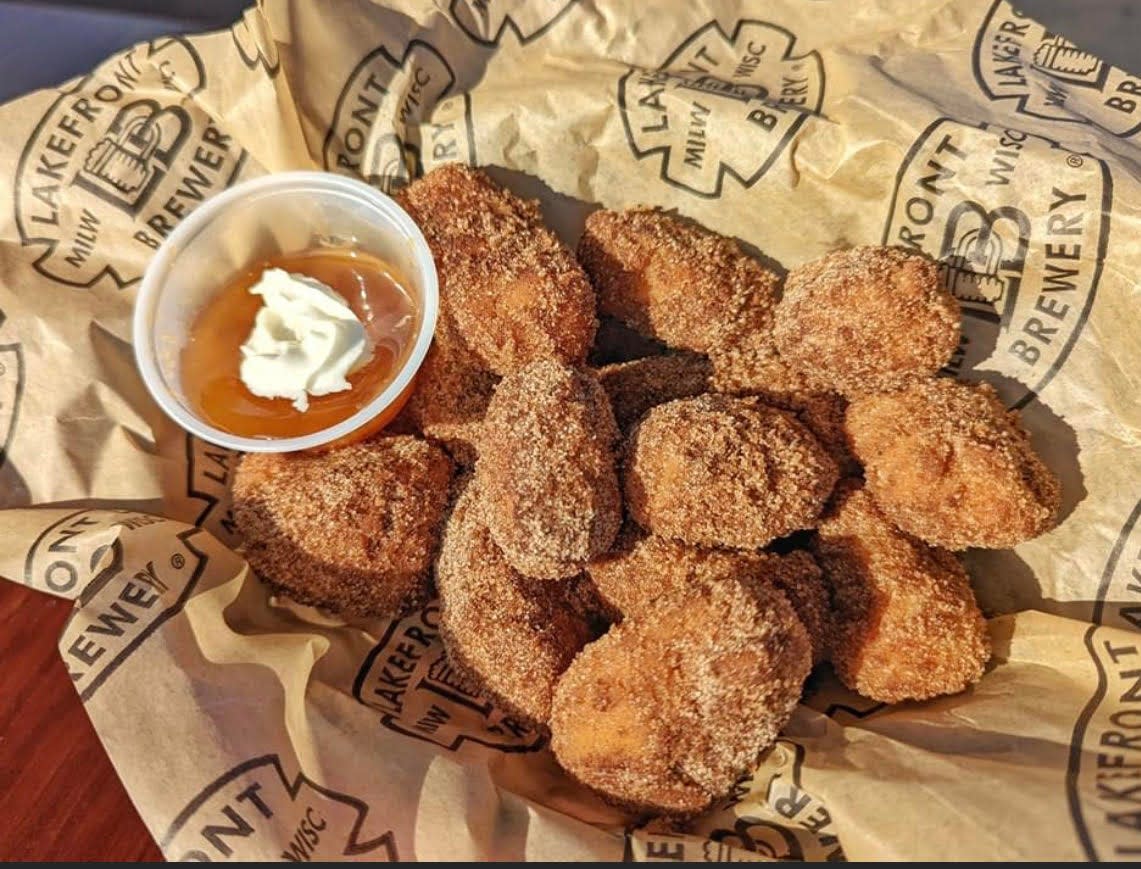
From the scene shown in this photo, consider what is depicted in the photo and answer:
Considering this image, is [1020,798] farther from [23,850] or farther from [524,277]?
[23,850]

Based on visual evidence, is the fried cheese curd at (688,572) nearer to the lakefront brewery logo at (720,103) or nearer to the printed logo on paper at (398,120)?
the lakefront brewery logo at (720,103)

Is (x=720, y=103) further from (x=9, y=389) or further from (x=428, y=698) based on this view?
(x=9, y=389)

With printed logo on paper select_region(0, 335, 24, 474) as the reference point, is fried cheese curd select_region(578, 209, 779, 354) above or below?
above

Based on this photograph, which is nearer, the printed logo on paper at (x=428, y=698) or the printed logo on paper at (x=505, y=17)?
the printed logo on paper at (x=428, y=698)

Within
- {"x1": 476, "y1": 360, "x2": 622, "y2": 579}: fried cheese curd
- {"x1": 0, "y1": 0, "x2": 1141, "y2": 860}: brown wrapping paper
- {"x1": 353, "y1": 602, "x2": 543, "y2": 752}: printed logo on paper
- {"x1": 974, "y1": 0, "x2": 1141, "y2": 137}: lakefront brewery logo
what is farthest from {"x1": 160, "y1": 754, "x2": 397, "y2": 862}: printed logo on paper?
{"x1": 974, "y1": 0, "x2": 1141, "y2": 137}: lakefront brewery logo

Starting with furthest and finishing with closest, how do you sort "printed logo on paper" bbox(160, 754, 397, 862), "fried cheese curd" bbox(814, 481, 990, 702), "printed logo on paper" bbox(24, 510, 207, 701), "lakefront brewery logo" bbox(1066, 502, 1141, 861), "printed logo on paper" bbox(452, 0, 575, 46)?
"printed logo on paper" bbox(452, 0, 575, 46) < "fried cheese curd" bbox(814, 481, 990, 702) < "printed logo on paper" bbox(24, 510, 207, 701) < "printed logo on paper" bbox(160, 754, 397, 862) < "lakefront brewery logo" bbox(1066, 502, 1141, 861)

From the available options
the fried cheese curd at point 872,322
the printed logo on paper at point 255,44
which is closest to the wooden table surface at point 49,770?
the printed logo on paper at point 255,44

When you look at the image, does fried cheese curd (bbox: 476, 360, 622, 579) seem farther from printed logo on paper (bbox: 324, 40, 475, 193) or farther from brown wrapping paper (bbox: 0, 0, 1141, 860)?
printed logo on paper (bbox: 324, 40, 475, 193)
